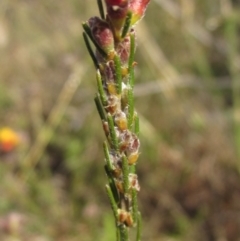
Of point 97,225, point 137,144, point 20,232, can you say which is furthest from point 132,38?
point 97,225

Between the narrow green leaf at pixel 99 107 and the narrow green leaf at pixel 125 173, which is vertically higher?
the narrow green leaf at pixel 99 107

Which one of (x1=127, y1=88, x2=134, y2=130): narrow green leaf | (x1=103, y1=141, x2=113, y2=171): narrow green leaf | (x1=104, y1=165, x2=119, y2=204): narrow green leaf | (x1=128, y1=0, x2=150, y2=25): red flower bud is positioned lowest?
(x1=104, y1=165, x2=119, y2=204): narrow green leaf

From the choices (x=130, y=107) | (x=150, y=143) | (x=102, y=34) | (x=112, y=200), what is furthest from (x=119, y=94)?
(x=150, y=143)

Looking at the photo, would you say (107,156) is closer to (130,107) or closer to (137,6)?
(130,107)

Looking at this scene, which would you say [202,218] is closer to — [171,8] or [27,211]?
[27,211]

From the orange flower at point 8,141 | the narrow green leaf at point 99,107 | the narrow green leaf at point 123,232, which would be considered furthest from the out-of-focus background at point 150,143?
the narrow green leaf at point 99,107

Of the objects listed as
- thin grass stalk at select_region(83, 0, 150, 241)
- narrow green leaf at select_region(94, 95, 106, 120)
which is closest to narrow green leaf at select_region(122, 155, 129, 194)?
thin grass stalk at select_region(83, 0, 150, 241)

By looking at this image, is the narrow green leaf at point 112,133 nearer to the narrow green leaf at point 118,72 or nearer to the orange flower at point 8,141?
the narrow green leaf at point 118,72

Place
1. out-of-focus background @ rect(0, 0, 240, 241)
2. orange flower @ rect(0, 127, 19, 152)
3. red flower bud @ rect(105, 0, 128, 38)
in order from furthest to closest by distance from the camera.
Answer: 1. orange flower @ rect(0, 127, 19, 152)
2. out-of-focus background @ rect(0, 0, 240, 241)
3. red flower bud @ rect(105, 0, 128, 38)

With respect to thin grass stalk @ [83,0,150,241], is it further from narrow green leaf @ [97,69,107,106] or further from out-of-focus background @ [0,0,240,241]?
out-of-focus background @ [0,0,240,241]
